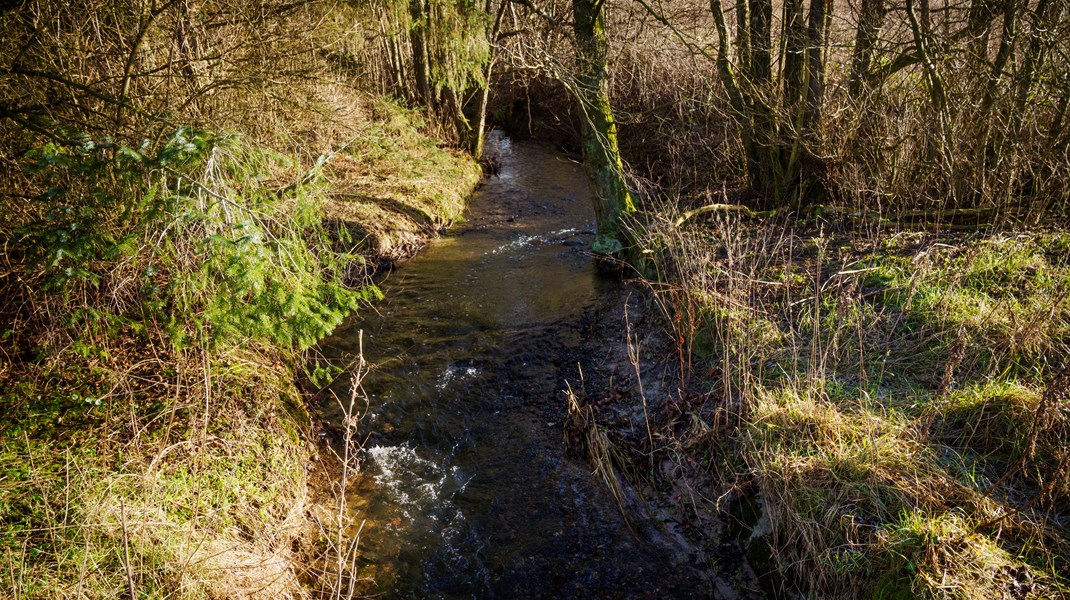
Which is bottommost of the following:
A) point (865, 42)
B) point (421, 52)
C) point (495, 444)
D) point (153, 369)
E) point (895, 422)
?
point (495, 444)

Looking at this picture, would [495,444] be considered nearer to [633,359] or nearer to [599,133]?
[633,359]

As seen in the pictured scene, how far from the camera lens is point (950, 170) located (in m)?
6.61

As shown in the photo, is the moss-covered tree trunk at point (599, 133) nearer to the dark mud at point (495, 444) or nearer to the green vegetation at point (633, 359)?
the green vegetation at point (633, 359)

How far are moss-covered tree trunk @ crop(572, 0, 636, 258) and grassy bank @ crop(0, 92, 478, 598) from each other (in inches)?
181

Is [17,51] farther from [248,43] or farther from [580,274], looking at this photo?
[580,274]

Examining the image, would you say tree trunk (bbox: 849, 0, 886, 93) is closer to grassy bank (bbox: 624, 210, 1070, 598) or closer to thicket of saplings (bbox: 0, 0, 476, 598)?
grassy bank (bbox: 624, 210, 1070, 598)

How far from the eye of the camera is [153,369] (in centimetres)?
463

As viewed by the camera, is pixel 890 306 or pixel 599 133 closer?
pixel 890 306

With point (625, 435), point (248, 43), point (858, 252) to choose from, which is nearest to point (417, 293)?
point (248, 43)

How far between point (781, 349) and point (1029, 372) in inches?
65.7

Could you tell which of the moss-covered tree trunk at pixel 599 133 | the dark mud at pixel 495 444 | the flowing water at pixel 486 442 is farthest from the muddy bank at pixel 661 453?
the moss-covered tree trunk at pixel 599 133

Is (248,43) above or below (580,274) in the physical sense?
above

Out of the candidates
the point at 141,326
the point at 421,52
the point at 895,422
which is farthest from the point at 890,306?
the point at 421,52

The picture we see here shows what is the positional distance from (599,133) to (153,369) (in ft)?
19.2
